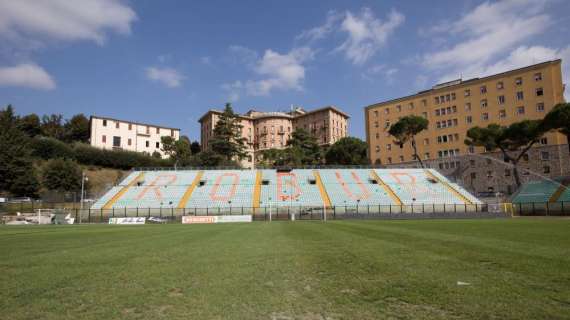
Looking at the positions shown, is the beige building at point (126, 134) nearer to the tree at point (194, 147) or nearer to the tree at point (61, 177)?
the tree at point (194, 147)

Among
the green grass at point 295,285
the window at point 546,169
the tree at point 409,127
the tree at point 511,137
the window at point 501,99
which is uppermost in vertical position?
the window at point 501,99

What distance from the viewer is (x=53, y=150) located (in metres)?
70.9

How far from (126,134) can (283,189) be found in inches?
2298

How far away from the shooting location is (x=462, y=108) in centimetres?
6688

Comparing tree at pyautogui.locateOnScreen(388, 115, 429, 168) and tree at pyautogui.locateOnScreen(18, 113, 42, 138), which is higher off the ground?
tree at pyautogui.locateOnScreen(18, 113, 42, 138)

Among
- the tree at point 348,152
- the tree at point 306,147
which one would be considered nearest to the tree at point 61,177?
the tree at point 306,147

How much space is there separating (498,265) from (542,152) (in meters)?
62.4

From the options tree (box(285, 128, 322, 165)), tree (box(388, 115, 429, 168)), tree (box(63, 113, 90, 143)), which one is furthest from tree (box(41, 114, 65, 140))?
tree (box(388, 115, 429, 168))

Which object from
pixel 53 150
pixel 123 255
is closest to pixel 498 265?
pixel 123 255

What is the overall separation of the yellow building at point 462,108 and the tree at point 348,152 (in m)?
2.31

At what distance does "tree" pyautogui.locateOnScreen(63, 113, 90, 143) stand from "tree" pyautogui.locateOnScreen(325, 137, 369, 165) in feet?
222

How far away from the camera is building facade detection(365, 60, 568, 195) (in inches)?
2219

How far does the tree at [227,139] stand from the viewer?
83938 mm

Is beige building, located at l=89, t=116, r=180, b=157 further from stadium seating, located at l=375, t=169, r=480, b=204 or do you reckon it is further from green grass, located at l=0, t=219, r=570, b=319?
green grass, located at l=0, t=219, r=570, b=319
